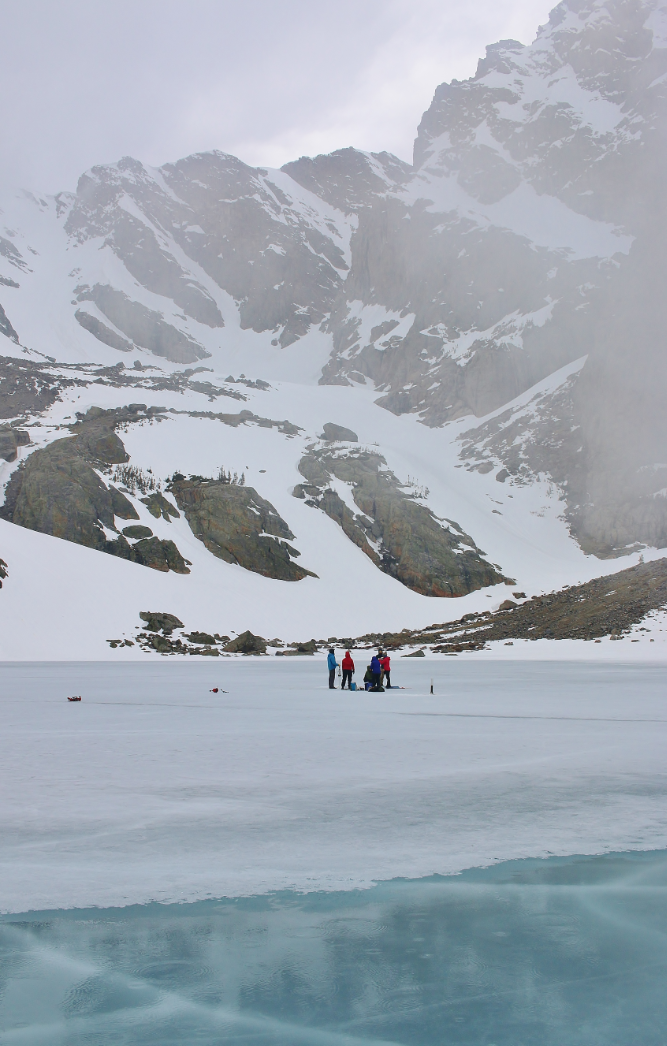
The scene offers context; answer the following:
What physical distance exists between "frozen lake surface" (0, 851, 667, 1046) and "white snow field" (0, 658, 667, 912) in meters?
0.35

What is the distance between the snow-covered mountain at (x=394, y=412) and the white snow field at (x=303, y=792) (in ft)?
99.0

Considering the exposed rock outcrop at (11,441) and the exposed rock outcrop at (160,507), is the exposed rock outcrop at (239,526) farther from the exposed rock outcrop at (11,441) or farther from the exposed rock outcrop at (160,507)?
the exposed rock outcrop at (11,441)

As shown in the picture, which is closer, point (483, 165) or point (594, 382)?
point (594, 382)

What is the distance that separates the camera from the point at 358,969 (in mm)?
3711

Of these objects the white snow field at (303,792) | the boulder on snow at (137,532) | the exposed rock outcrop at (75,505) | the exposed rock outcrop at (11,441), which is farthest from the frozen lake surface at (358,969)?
the exposed rock outcrop at (11,441)

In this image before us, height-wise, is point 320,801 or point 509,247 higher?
point 509,247

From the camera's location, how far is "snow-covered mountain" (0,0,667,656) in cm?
5706

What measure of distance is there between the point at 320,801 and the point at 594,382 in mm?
104139

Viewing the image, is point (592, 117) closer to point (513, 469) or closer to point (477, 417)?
point (477, 417)

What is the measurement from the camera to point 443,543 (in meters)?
71.6

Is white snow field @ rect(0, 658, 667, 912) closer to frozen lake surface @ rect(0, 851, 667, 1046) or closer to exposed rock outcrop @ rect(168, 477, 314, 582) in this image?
frozen lake surface @ rect(0, 851, 667, 1046)

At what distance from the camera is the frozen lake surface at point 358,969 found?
321 centimetres

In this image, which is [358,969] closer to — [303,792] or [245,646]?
[303,792]

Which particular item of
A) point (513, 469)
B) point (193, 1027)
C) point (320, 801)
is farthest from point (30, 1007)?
A: point (513, 469)
